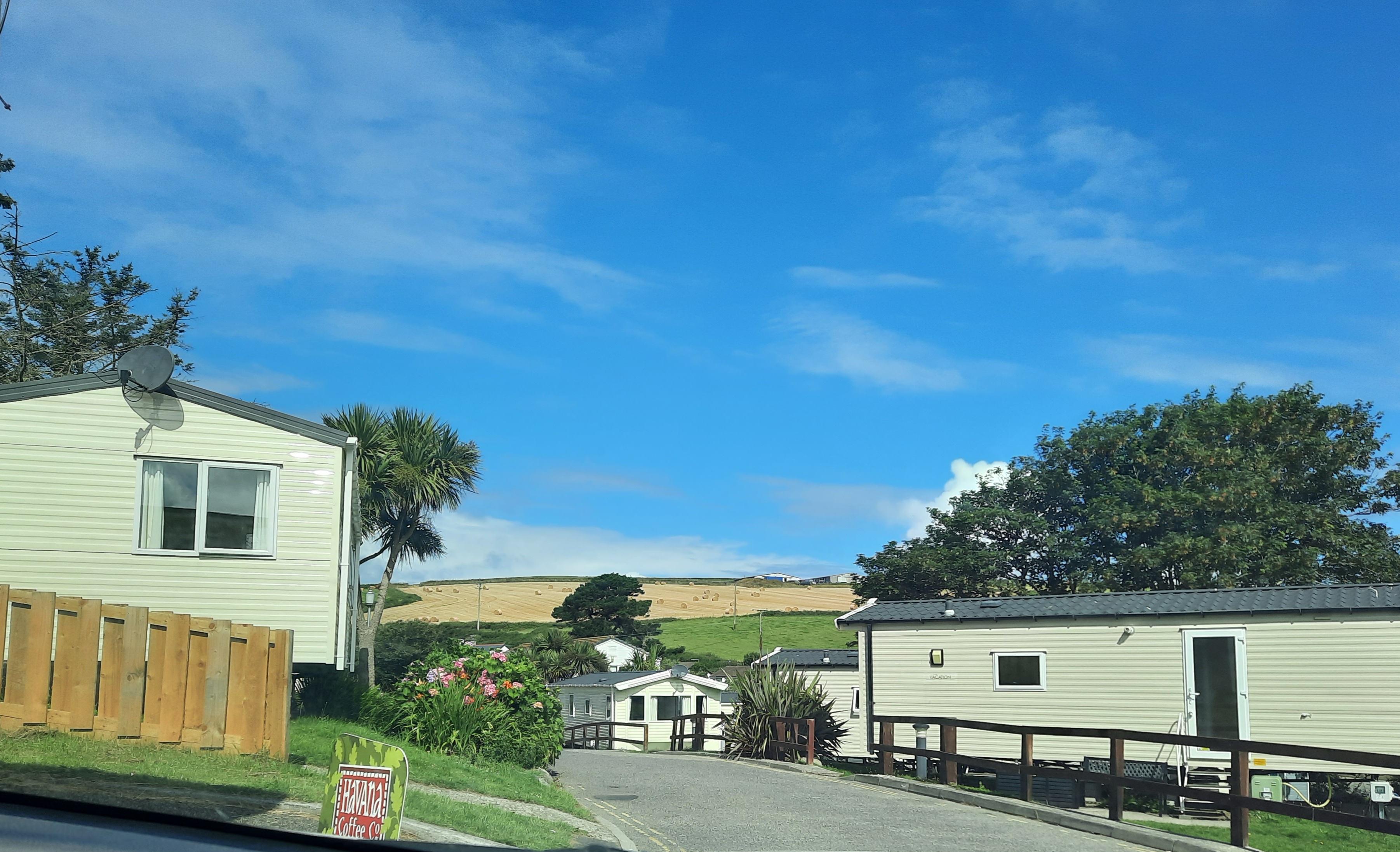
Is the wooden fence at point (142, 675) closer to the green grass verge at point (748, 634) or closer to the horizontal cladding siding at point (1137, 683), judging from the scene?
the horizontal cladding siding at point (1137, 683)

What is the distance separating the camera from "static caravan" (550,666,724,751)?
44031mm

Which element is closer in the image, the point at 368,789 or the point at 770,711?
the point at 368,789

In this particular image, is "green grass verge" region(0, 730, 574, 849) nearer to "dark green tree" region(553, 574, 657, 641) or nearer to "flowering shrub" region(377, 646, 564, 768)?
"flowering shrub" region(377, 646, 564, 768)

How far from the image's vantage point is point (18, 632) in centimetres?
1052

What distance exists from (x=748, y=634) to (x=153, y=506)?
71.5 meters

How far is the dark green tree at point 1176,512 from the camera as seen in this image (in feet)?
126

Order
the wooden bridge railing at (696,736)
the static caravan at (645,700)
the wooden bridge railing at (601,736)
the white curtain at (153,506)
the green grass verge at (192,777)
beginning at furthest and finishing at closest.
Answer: the static caravan at (645,700) → the wooden bridge railing at (601,736) → the wooden bridge railing at (696,736) → the white curtain at (153,506) → the green grass verge at (192,777)

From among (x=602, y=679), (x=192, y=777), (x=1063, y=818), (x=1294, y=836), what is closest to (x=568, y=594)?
(x=602, y=679)

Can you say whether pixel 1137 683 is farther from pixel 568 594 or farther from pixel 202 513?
pixel 568 594

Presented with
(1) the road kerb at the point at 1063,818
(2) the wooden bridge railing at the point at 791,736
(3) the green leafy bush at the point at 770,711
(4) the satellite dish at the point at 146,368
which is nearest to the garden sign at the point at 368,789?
(1) the road kerb at the point at 1063,818

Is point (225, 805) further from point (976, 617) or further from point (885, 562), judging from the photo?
point (885, 562)

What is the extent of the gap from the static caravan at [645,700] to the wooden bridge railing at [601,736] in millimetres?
364

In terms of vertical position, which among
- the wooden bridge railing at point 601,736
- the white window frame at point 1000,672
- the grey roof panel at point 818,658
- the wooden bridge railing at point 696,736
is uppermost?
the white window frame at point 1000,672

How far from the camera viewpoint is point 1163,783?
14.0m
